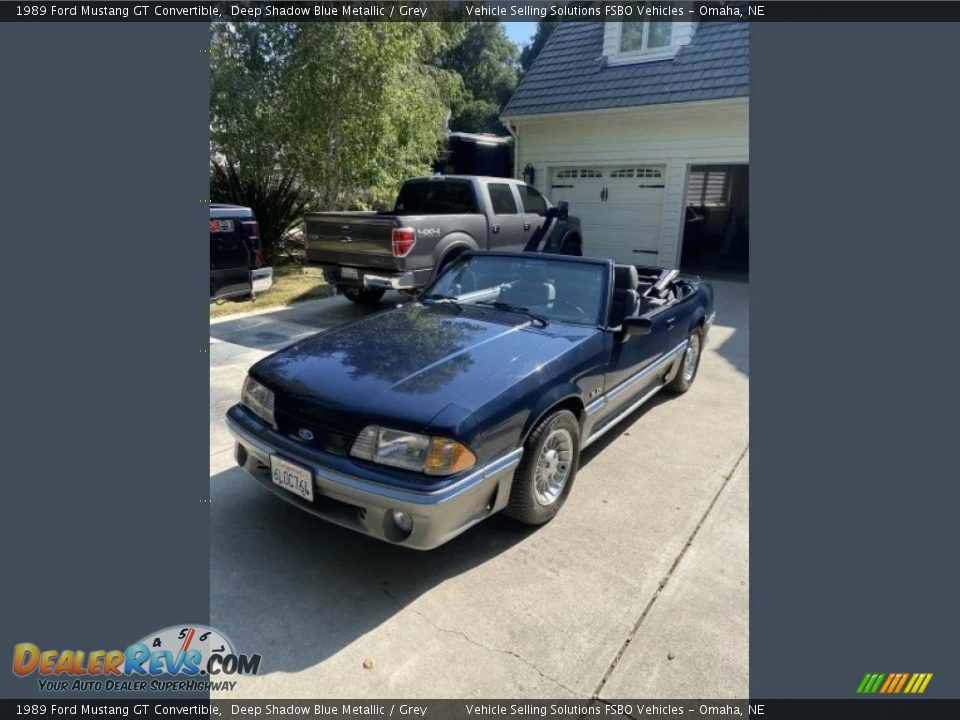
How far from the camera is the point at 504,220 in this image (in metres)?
8.67

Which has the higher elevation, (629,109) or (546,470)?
(629,109)

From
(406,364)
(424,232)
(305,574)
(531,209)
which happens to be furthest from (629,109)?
(305,574)

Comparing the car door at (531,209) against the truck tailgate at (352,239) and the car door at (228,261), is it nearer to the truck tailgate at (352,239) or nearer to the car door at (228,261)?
the truck tailgate at (352,239)

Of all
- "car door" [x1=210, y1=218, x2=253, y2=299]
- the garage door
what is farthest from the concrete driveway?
the garage door

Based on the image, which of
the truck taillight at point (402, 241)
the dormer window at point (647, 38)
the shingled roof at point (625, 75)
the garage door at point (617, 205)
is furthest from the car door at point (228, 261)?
the dormer window at point (647, 38)

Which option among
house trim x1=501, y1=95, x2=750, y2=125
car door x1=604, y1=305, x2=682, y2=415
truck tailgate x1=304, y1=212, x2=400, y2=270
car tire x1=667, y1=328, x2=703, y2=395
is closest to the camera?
car door x1=604, y1=305, x2=682, y2=415

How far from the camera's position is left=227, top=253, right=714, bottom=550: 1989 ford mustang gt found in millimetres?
2594

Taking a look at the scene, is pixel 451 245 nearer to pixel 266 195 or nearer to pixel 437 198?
pixel 437 198

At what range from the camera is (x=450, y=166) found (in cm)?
1644

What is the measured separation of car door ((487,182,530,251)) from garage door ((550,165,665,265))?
4389 mm

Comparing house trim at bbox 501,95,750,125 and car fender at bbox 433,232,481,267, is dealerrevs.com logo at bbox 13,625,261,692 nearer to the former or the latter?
car fender at bbox 433,232,481,267

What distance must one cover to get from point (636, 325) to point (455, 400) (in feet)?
4.93

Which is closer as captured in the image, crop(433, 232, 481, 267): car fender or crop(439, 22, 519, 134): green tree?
crop(433, 232, 481, 267): car fender

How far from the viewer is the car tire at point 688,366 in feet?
17.5
